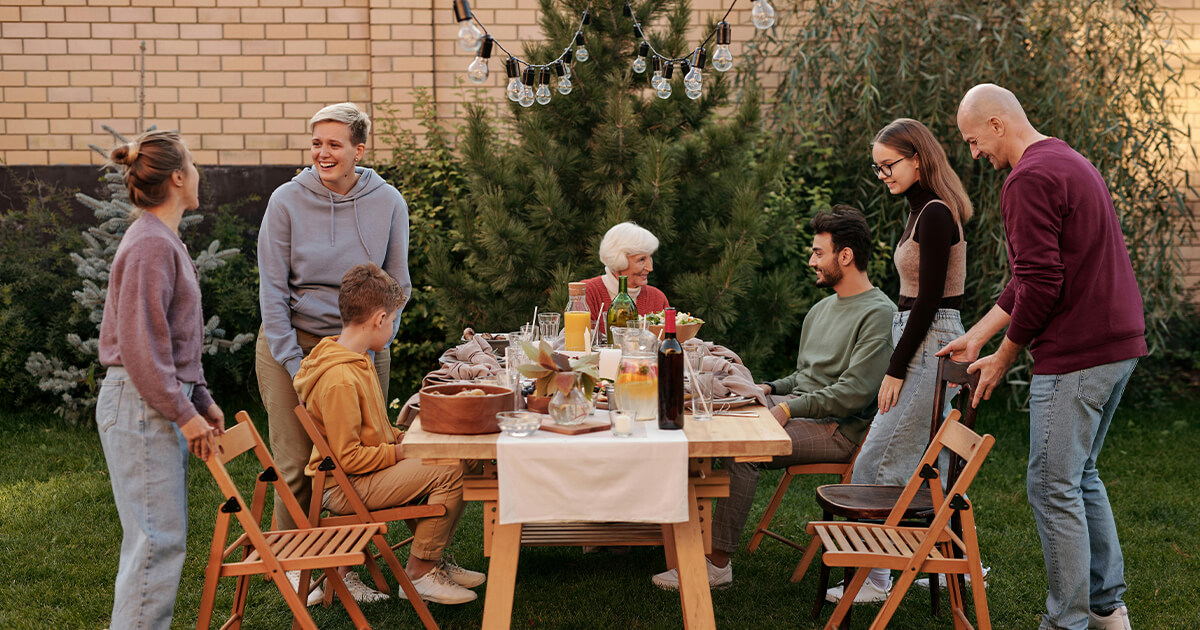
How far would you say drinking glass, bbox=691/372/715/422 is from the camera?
9.31 feet

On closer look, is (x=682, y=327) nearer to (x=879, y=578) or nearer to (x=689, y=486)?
(x=689, y=486)

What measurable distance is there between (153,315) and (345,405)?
28.0 inches

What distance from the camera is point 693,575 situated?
2.61m

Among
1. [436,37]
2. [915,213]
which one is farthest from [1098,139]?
[436,37]

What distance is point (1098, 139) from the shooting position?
6297 mm

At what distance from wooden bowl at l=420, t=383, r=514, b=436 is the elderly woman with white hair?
5.52 ft

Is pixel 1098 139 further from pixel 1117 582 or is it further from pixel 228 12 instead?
pixel 228 12

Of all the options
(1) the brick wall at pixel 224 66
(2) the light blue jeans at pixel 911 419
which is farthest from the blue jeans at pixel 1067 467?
(1) the brick wall at pixel 224 66

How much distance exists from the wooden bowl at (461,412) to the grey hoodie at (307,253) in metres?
0.96

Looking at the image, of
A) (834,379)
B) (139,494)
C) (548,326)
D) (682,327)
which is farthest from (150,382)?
(834,379)

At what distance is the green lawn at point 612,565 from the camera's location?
3.43 meters

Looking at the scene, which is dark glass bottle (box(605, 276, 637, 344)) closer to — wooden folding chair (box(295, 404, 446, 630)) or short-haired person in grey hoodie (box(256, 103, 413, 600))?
short-haired person in grey hoodie (box(256, 103, 413, 600))

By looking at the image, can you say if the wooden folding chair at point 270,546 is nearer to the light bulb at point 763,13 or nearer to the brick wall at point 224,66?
the light bulb at point 763,13

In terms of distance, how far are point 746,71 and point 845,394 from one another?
3.88 m
